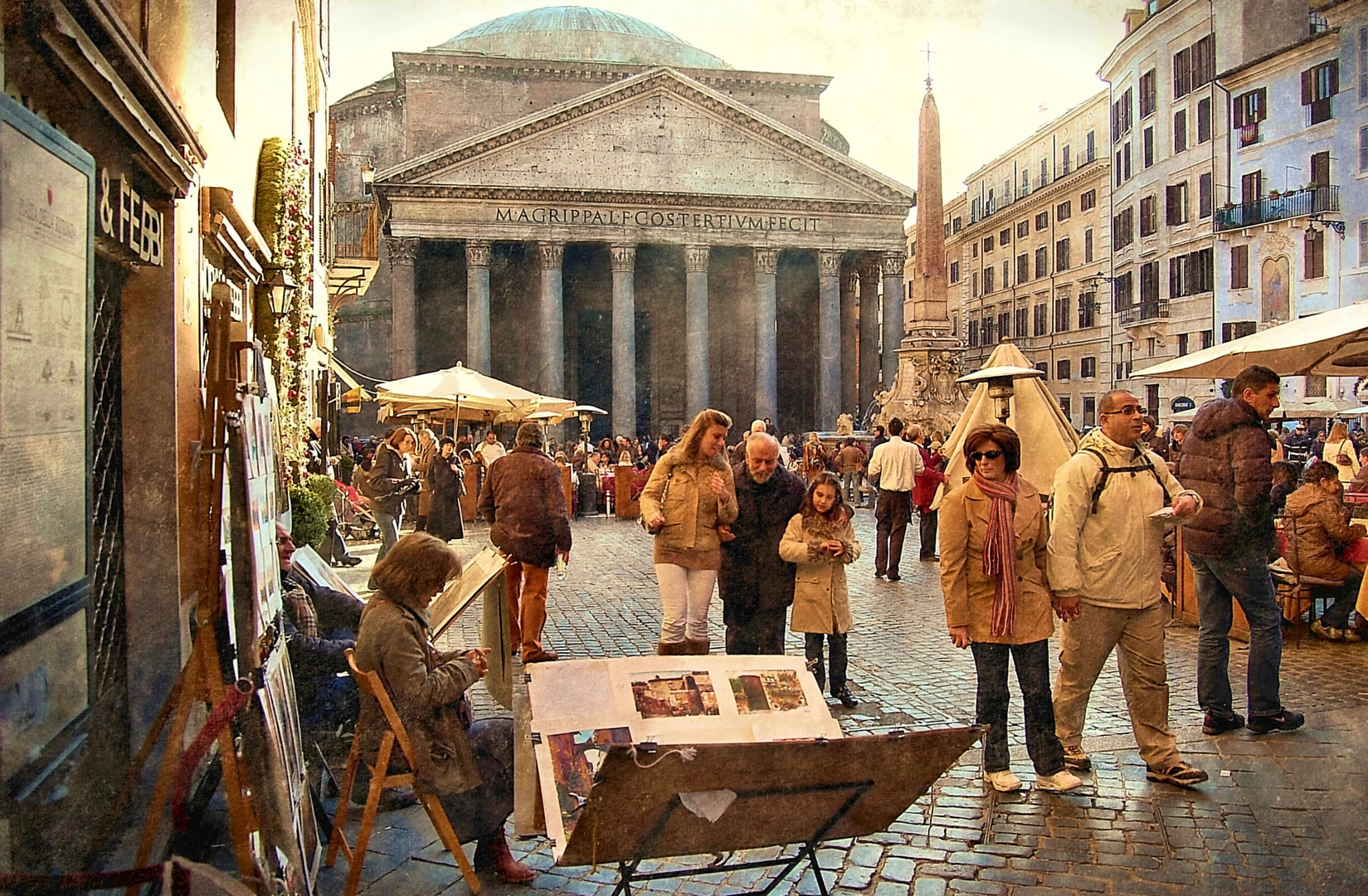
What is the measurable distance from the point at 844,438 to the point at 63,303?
58.4 feet

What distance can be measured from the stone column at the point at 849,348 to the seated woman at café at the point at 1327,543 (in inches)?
939

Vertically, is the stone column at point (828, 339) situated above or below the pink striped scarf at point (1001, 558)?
above

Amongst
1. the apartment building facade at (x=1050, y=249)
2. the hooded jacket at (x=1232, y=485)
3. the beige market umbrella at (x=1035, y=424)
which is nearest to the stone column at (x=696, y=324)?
the apartment building facade at (x=1050, y=249)

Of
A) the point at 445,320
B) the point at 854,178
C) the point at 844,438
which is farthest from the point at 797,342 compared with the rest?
the point at 844,438

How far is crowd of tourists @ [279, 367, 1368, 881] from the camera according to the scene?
3.14m

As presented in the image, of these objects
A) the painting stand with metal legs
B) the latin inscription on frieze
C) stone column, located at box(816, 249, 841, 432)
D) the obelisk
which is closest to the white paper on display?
the painting stand with metal legs

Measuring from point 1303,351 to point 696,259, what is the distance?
23.2 meters

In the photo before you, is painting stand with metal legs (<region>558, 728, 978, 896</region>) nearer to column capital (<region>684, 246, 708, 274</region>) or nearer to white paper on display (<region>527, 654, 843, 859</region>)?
white paper on display (<region>527, 654, 843, 859</region>)

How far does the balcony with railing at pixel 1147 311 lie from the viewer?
559 inches

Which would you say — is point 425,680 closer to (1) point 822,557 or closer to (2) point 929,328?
(1) point 822,557

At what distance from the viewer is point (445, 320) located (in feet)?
103

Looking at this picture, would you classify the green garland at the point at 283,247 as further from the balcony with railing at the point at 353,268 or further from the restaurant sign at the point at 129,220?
the balcony with railing at the point at 353,268

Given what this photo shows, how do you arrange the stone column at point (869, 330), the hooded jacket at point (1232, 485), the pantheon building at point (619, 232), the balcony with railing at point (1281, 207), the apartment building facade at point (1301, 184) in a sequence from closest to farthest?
the hooded jacket at point (1232, 485)
the balcony with railing at point (1281, 207)
the apartment building facade at point (1301, 184)
the pantheon building at point (619, 232)
the stone column at point (869, 330)

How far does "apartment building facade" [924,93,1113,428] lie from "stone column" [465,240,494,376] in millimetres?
12110
